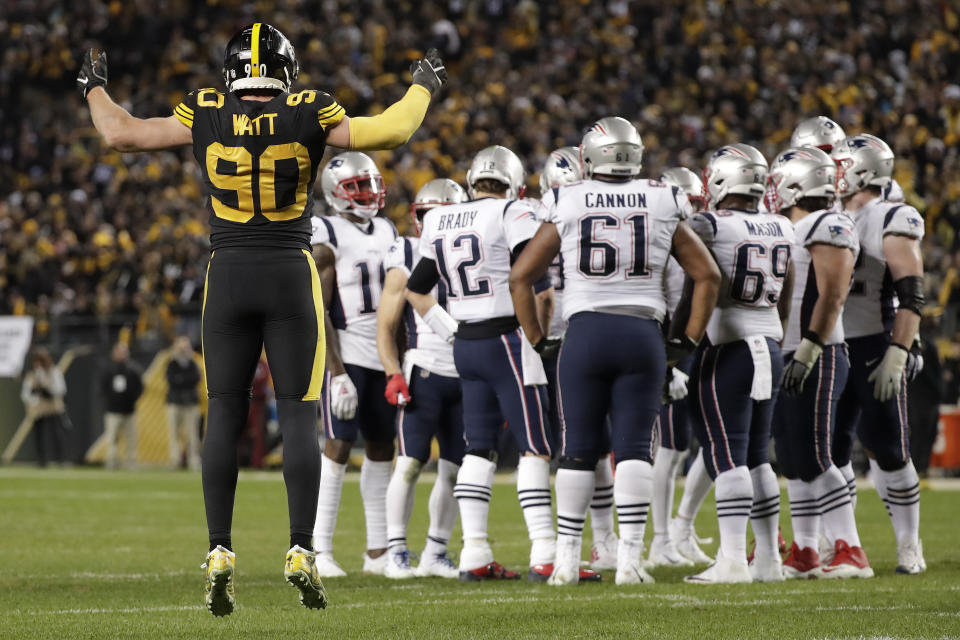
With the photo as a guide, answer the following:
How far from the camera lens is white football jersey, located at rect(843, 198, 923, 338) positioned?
7746 millimetres

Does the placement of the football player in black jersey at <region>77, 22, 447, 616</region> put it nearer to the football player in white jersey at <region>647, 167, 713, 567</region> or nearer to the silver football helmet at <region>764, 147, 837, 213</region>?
the silver football helmet at <region>764, 147, 837, 213</region>

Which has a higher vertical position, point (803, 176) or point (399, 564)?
point (803, 176)

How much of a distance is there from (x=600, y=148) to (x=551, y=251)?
0.54 metres

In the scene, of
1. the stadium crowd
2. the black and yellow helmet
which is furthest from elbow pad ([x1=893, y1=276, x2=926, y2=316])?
the stadium crowd

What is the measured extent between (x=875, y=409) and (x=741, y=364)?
3.25 ft

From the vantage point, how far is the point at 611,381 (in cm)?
666

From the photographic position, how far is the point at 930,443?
14.2m

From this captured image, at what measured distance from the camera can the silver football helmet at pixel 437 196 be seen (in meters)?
7.96

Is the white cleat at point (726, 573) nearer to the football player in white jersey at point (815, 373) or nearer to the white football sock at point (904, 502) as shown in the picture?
the football player in white jersey at point (815, 373)

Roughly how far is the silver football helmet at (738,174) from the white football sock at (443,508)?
2.07m

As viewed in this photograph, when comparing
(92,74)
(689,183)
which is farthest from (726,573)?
(92,74)

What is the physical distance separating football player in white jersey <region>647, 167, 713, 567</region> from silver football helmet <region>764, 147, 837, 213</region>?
2.64ft

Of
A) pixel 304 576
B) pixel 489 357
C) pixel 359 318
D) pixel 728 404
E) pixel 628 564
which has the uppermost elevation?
pixel 359 318

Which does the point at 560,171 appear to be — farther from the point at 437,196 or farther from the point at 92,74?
the point at 92,74
